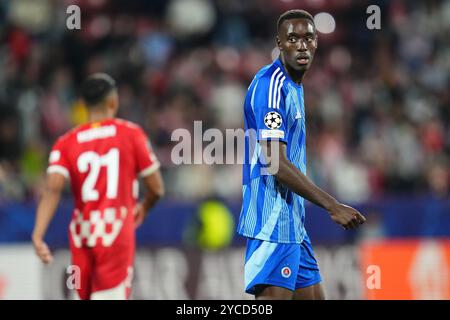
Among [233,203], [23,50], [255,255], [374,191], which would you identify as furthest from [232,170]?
[255,255]

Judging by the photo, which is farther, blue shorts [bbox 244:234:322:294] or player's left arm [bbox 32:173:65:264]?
player's left arm [bbox 32:173:65:264]

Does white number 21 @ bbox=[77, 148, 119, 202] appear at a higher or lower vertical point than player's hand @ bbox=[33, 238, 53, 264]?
higher

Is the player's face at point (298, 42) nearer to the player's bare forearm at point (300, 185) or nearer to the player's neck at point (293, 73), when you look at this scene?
the player's neck at point (293, 73)

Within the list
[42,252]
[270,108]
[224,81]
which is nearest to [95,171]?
[42,252]

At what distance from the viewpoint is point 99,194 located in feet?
23.6

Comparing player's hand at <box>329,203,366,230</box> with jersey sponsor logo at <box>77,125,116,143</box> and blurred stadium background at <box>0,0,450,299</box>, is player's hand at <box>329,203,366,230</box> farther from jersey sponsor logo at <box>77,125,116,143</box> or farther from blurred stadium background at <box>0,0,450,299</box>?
blurred stadium background at <box>0,0,450,299</box>

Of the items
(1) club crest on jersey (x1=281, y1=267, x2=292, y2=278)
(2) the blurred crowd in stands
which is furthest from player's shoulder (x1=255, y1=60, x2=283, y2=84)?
(2) the blurred crowd in stands

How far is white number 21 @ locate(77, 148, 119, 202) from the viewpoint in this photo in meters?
7.21

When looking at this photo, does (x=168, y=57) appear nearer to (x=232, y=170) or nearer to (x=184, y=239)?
(x=232, y=170)

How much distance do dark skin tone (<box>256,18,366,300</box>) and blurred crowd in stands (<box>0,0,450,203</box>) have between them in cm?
600

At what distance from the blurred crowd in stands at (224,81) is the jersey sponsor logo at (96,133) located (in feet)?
16.2

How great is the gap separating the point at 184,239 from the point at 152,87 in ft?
11.7

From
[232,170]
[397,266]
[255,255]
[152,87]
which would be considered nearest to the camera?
[255,255]

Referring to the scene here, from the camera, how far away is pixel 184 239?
39.5ft
